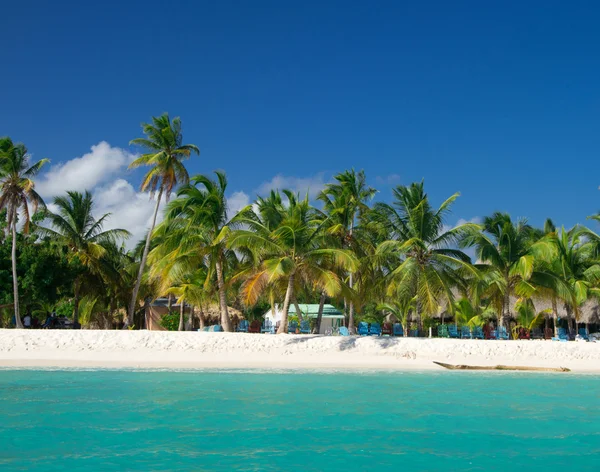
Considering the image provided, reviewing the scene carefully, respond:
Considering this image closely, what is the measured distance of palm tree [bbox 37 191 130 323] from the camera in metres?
26.8

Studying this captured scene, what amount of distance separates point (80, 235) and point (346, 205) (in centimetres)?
1313

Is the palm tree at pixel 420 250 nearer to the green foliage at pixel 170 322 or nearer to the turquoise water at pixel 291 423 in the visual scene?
the turquoise water at pixel 291 423

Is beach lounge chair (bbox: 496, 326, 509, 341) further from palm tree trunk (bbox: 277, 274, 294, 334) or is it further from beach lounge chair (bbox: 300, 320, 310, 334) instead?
palm tree trunk (bbox: 277, 274, 294, 334)

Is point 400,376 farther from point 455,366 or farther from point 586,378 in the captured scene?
point 586,378

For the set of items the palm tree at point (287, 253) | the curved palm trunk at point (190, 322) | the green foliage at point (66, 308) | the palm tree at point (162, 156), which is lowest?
the curved palm trunk at point (190, 322)

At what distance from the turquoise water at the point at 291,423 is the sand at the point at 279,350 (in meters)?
3.24

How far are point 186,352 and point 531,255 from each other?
14.6m

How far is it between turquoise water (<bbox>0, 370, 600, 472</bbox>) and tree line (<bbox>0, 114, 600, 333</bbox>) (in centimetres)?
638

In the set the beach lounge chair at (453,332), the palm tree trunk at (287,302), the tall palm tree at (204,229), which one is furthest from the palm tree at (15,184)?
the beach lounge chair at (453,332)

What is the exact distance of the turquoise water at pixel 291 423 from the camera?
750 centimetres

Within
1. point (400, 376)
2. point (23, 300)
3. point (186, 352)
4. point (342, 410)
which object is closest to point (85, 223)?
point (23, 300)

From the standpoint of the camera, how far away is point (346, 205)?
23406 millimetres

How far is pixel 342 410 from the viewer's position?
11102mm

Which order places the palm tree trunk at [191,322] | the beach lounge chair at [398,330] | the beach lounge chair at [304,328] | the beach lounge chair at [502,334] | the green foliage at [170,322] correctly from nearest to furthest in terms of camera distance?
the beach lounge chair at [502,334]
the beach lounge chair at [304,328]
the beach lounge chair at [398,330]
the green foliage at [170,322]
the palm tree trunk at [191,322]
